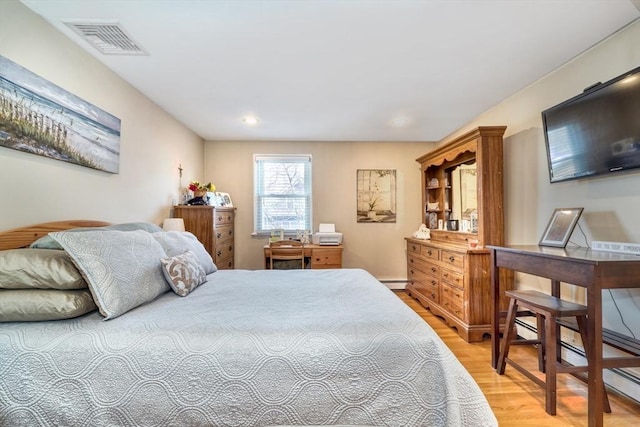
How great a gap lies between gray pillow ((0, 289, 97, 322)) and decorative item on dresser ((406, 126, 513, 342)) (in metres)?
2.90

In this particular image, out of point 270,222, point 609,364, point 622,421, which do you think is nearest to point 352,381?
point 609,364

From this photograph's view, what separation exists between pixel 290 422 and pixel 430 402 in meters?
0.53

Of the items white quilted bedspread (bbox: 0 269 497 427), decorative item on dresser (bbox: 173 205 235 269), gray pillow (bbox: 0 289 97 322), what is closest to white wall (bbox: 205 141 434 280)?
decorative item on dresser (bbox: 173 205 235 269)

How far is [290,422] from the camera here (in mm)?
997

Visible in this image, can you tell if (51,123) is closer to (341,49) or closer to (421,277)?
(341,49)

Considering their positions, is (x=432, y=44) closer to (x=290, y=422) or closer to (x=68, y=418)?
(x=290, y=422)

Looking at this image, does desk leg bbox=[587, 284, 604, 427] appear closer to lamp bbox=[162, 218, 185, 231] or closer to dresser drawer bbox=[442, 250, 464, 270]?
dresser drawer bbox=[442, 250, 464, 270]

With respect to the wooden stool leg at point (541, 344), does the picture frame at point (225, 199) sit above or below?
above

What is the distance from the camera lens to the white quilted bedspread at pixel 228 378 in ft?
3.25

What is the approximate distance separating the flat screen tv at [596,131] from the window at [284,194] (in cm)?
297

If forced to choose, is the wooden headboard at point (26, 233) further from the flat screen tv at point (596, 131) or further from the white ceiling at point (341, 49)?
the flat screen tv at point (596, 131)

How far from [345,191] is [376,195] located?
1.64ft

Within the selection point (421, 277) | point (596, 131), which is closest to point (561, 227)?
point (596, 131)

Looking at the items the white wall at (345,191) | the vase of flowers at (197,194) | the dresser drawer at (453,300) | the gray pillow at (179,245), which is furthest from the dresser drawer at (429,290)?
the vase of flowers at (197,194)
